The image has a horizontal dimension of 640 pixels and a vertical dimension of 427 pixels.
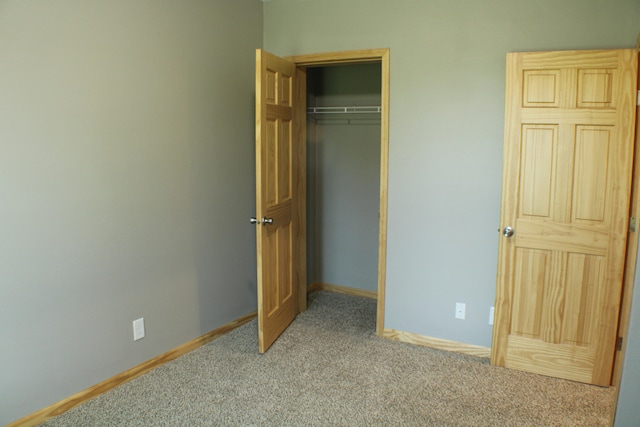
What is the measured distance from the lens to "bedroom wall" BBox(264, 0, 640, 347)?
9.66 feet

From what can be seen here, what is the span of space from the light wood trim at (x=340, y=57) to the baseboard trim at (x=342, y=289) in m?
2.13

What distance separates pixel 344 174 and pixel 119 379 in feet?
8.49

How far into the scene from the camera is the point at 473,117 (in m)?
3.06

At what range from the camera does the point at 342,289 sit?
15.1 feet

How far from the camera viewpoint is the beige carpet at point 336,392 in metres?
2.46

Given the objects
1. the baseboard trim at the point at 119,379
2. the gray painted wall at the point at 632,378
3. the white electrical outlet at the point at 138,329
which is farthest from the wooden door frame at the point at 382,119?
the gray painted wall at the point at 632,378

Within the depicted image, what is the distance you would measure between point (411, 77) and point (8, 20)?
2291 millimetres

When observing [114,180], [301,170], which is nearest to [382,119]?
[301,170]

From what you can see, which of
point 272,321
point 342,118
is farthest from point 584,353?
point 342,118

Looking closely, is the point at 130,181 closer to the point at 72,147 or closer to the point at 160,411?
the point at 72,147

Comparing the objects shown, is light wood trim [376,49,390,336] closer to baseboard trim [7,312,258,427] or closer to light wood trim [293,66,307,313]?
light wood trim [293,66,307,313]

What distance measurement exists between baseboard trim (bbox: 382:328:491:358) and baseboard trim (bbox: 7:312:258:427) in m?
1.18

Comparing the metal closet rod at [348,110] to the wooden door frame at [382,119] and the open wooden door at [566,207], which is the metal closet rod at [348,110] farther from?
the open wooden door at [566,207]

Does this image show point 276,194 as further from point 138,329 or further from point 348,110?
point 348,110
